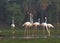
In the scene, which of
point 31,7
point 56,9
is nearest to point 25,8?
point 31,7

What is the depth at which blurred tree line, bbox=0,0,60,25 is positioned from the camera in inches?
2185

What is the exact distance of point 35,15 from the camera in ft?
196

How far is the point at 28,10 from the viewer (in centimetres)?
5734

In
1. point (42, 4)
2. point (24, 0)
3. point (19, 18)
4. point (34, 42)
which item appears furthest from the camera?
point (24, 0)

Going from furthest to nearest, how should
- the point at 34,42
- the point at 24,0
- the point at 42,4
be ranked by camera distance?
the point at 24,0
the point at 42,4
the point at 34,42

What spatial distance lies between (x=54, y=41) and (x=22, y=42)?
7.46ft

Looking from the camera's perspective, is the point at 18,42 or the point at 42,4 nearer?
the point at 18,42

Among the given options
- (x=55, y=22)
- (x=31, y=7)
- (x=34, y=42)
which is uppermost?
(x=31, y=7)

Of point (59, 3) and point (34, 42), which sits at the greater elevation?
point (59, 3)

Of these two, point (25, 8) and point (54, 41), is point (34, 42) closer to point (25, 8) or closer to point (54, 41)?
point (54, 41)

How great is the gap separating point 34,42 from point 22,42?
2.76 ft

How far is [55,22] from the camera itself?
5884 centimetres

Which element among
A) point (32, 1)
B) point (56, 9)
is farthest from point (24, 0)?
point (56, 9)

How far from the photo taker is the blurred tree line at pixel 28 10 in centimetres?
5550
